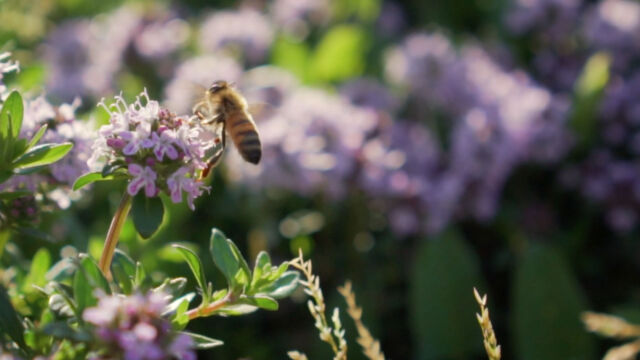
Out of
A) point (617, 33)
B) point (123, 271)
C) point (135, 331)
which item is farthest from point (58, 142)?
point (617, 33)

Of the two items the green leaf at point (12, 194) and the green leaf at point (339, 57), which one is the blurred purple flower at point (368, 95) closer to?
the green leaf at point (339, 57)

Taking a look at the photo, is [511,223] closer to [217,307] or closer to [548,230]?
[548,230]

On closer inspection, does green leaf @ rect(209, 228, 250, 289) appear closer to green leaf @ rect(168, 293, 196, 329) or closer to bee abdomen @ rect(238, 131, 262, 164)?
green leaf @ rect(168, 293, 196, 329)

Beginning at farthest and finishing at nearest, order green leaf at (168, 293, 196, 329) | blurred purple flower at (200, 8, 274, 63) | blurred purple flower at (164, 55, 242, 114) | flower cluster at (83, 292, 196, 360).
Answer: blurred purple flower at (200, 8, 274, 63) → blurred purple flower at (164, 55, 242, 114) → green leaf at (168, 293, 196, 329) → flower cluster at (83, 292, 196, 360)

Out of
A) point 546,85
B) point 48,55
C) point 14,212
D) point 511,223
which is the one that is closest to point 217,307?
point 14,212

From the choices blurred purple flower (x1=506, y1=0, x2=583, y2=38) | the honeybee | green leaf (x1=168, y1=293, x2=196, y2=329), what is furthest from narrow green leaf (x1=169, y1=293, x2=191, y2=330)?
blurred purple flower (x1=506, y1=0, x2=583, y2=38)
